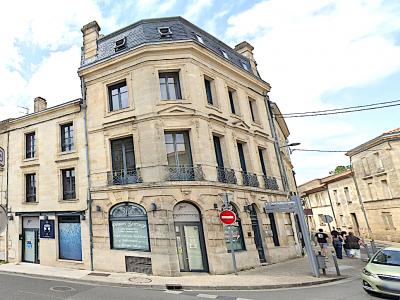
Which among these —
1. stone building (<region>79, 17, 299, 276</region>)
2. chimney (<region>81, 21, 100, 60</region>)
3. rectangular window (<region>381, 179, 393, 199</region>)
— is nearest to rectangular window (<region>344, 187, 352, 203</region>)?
rectangular window (<region>381, 179, 393, 199</region>)

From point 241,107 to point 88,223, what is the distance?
9.69m

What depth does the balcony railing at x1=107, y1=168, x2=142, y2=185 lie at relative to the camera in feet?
39.2

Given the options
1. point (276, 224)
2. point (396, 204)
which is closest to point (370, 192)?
point (396, 204)

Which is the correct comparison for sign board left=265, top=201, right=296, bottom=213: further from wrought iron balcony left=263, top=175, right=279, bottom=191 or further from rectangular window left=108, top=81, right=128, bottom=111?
rectangular window left=108, top=81, right=128, bottom=111

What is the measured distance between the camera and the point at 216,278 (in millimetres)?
10039

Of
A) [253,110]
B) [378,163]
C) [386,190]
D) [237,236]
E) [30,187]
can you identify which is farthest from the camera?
[378,163]

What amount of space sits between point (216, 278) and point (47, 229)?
907cm

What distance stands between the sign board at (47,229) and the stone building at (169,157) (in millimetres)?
2978

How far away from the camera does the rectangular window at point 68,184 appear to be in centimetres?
1392

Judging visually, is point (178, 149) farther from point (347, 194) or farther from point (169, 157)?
point (347, 194)

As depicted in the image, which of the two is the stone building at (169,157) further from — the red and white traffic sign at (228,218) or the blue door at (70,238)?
the blue door at (70,238)

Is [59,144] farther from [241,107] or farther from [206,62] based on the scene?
[241,107]

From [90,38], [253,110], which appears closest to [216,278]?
[253,110]

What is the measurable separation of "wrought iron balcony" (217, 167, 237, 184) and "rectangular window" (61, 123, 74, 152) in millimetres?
7686
